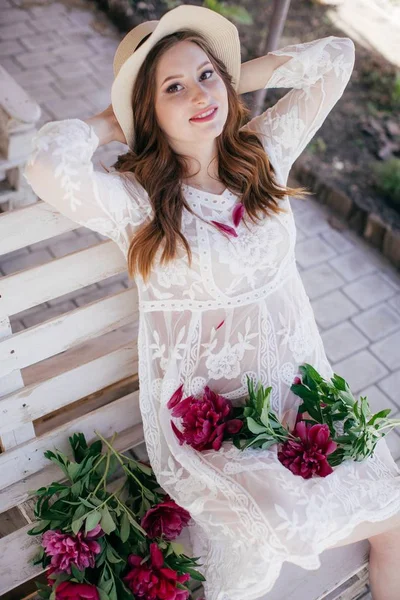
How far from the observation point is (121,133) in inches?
79.0

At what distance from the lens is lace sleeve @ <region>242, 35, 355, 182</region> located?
220 cm

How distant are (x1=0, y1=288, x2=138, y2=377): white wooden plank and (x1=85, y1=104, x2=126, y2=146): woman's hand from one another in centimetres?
51

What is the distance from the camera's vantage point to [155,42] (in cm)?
189

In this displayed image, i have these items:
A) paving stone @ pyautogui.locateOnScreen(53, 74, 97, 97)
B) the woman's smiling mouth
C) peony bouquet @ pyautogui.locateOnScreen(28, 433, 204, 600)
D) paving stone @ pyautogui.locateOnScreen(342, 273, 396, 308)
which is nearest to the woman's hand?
the woman's smiling mouth

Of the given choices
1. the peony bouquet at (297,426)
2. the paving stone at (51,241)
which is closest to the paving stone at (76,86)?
the paving stone at (51,241)

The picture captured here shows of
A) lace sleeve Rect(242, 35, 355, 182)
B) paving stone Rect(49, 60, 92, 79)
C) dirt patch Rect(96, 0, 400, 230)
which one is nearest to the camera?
lace sleeve Rect(242, 35, 355, 182)

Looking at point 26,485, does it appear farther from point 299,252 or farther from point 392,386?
point 299,252

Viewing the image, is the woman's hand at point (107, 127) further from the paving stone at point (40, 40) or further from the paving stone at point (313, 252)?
the paving stone at point (40, 40)

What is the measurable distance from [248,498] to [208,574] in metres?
0.41

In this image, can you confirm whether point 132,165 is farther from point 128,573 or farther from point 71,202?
point 128,573

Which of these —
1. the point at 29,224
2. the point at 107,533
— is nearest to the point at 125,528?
the point at 107,533

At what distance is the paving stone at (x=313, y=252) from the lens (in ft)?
12.3

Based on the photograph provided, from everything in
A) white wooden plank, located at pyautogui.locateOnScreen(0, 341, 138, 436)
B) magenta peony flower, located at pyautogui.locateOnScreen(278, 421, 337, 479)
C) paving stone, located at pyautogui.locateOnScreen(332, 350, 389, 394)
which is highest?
magenta peony flower, located at pyautogui.locateOnScreen(278, 421, 337, 479)

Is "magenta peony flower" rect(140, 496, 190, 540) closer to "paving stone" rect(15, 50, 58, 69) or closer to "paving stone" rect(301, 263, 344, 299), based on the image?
"paving stone" rect(301, 263, 344, 299)
